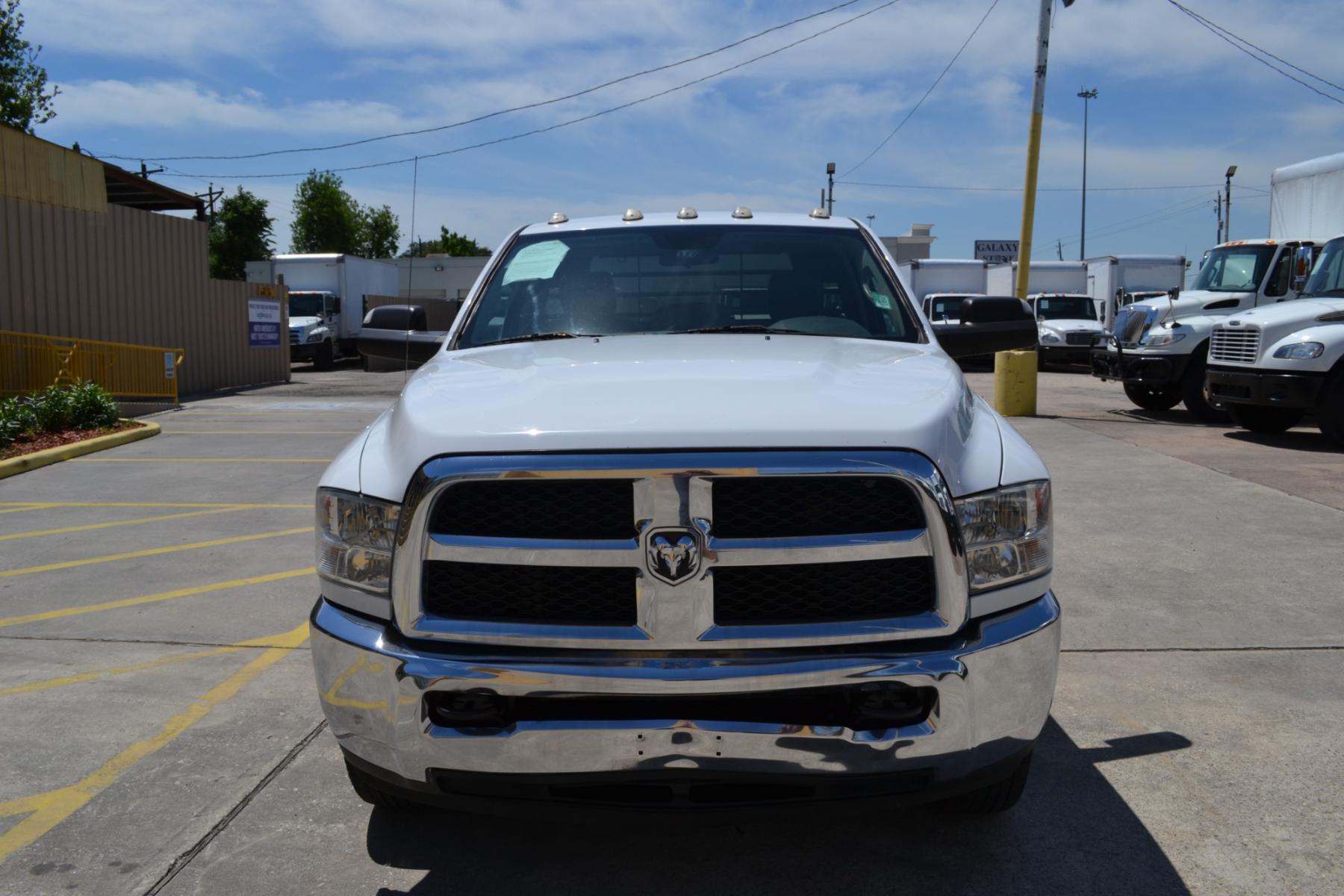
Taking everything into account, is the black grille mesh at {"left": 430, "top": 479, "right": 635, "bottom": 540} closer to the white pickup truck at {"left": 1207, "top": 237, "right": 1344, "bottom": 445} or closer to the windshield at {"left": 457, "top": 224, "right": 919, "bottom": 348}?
the windshield at {"left": 457, "top": 224, "right": 919, "bottom": 348}

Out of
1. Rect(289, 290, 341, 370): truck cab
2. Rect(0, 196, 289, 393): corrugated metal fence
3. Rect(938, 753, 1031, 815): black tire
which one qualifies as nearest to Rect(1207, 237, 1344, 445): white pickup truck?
Rect(938, 753, 1031, 815): black tire

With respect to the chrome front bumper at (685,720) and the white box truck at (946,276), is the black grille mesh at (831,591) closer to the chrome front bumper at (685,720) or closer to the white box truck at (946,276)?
the chrome front bumper at (685,720)

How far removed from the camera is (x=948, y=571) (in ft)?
8.11

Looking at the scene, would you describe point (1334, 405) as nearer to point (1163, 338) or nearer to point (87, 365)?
point (1163, 338)

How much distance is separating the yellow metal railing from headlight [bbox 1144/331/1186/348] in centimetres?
1459

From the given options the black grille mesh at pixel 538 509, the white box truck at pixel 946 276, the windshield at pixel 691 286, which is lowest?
the black grille mesh at pixel 538 509

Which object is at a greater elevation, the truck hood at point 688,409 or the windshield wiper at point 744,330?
the windshield wiper at point 744,330

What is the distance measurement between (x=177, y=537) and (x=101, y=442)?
5663 millimetres

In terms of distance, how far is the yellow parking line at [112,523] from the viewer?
7711 millimetres

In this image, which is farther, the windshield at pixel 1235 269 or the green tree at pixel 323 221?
the green tree at pixel 323 221

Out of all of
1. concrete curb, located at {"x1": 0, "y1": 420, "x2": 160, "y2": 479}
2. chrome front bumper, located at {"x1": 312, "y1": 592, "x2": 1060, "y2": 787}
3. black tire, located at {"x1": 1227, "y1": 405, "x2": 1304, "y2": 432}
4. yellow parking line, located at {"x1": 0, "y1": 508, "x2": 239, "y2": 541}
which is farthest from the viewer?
black tire, located at {"x1": 1227, "y1": 405, "x2": 1304, "y2": 432}

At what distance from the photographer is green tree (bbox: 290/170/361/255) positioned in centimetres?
7206

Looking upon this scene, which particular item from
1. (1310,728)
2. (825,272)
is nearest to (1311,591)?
(1310,728)

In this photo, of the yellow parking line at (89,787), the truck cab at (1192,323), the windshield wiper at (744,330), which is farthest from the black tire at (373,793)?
the truck cab at (1192,323)
